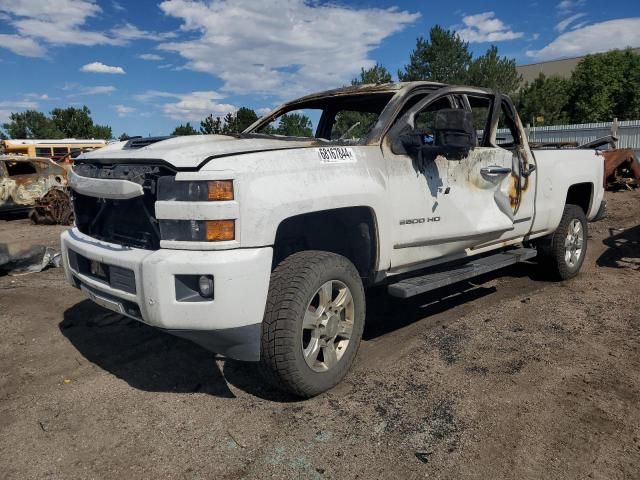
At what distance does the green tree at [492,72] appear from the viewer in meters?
38.2

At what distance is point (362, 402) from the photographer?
3031mm

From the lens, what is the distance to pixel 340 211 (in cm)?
324

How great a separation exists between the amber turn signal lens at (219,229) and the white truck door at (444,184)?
1.20 meters

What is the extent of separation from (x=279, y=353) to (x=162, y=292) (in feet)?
2.29

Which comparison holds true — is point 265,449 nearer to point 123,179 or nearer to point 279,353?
point 279,353

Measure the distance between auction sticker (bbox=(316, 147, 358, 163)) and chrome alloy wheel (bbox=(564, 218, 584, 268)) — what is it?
3.34 metres

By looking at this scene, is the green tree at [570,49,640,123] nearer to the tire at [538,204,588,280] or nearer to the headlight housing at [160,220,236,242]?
the tire at [538,204,588,280]

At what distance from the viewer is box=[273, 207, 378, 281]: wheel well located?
326 centimetres

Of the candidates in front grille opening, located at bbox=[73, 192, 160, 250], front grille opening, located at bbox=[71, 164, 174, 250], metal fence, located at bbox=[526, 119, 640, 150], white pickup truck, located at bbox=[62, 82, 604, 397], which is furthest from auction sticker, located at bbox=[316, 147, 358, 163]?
metal fence, located at bbox=[526, 119, 640, 150]

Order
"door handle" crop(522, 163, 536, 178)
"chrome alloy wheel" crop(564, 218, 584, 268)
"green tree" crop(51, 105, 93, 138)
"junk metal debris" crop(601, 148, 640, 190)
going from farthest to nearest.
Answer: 1. "green tree" crop(51, 105, 93, 138)
2. "junk metal debris" crop(601, 148, 640, 190)
3. "chrome alloy wheel" crop(564, 218, 584, 268)
4. "door handle" crop(522, 163, 536, 178)

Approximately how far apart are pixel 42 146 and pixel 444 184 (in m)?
27.9

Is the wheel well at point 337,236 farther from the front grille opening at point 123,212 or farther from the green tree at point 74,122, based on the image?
the green tree at point 74,122

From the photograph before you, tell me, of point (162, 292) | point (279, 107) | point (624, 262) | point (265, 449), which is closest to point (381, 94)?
point (279, 107)

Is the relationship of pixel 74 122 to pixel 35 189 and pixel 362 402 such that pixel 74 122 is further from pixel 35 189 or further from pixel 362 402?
pixel 362 402
